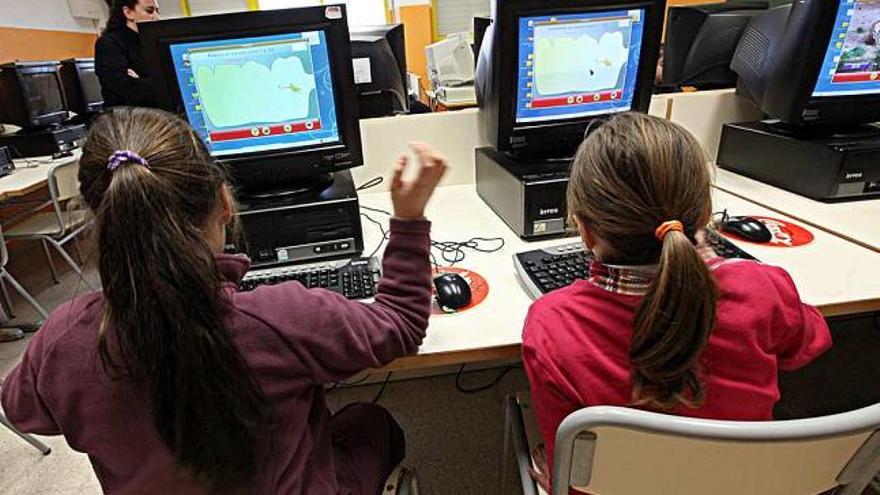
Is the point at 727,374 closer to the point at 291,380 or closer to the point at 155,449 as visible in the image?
the point at 291,380

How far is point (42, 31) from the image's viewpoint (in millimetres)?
3838

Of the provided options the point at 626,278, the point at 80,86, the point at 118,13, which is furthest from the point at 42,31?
the point at 626,278

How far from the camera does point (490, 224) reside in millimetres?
1328

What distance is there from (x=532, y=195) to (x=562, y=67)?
33 centimetres

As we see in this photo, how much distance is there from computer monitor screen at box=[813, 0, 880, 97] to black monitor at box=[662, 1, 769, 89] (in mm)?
384

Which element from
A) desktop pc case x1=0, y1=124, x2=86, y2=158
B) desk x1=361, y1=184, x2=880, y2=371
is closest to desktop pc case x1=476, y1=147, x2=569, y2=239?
desk x1=361, y1=184, x2=880, y2=371

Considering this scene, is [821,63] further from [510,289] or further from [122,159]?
[122,159]

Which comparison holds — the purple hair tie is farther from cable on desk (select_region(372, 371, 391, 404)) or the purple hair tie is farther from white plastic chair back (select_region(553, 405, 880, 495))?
cable on desk (select_region(372, 371, 391, 404))

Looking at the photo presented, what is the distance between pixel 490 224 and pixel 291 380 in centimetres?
79

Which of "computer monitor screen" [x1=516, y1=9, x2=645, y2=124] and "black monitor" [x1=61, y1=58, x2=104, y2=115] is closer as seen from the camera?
"computer monitor screen" [x1=516, y1=9, x2=645, y2=124]

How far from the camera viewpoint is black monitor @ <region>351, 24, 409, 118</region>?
160 cm

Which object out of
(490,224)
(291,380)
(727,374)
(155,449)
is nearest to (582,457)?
(727,374)

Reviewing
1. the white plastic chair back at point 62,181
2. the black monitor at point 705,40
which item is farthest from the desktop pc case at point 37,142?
the black monitor at point 705,40

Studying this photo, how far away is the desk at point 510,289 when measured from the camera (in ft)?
2.74
